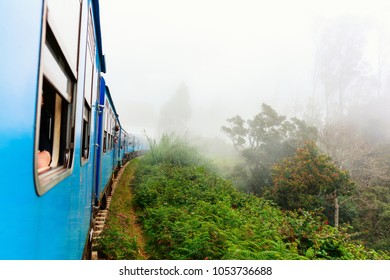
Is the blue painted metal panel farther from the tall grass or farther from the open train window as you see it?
the tall grass

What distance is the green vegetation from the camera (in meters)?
5.10

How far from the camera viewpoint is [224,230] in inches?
240

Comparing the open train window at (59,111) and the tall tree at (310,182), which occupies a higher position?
the open train window at (59,111)

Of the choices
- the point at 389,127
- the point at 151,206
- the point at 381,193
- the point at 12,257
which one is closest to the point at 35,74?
the point at 12,257

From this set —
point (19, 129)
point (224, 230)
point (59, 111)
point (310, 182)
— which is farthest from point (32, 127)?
point (310, 182)

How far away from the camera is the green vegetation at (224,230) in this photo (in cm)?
510

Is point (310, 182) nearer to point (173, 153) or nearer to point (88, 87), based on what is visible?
point (173, 153)

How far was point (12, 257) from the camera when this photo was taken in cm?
92

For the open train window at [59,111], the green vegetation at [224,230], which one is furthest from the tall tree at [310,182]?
the open train window at [59,111]

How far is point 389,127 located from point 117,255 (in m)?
31.3

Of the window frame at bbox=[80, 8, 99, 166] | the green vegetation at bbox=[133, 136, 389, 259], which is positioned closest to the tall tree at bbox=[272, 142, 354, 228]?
the green vegetation at bbox=[133, 136, 389, 259]

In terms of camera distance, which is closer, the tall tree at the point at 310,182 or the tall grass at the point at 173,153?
the tall tree at the point at 310,182

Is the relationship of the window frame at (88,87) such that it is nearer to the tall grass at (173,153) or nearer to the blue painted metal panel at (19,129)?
the blue painted metal panel at (19,129)

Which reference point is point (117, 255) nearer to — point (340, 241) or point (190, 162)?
point (340, 241)
